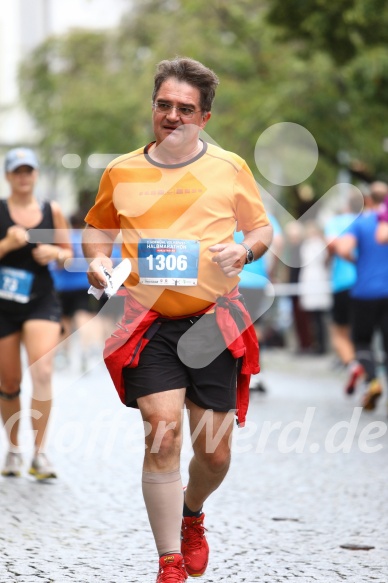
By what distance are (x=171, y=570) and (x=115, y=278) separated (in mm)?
1041

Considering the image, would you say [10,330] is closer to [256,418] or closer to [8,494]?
[8,494]

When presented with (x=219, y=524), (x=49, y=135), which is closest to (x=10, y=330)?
(x=219, y=524)

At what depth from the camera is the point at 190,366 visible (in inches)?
185

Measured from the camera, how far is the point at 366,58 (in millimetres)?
13016

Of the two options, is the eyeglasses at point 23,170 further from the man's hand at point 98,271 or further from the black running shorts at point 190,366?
the black running shorts at point 190,366

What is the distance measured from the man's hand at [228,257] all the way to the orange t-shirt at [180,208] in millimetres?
120

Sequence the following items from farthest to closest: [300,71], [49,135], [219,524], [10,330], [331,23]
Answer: [49,135]
[300,71]
[331,23]
[10,330]
[219,524]

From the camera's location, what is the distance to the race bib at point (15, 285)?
23.8 ft

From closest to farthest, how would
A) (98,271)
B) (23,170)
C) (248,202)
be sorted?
(98,271) → (248,202) → (23,170)

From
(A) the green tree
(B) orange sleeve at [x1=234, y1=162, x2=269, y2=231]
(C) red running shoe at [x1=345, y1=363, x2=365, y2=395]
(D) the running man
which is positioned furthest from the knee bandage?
(A) the green tree

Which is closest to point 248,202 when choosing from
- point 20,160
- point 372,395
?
point 20,160

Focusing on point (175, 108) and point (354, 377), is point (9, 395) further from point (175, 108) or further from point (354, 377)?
point (354, 377)

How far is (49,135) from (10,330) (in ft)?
81.8

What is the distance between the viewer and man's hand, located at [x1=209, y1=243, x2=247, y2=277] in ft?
15.0
